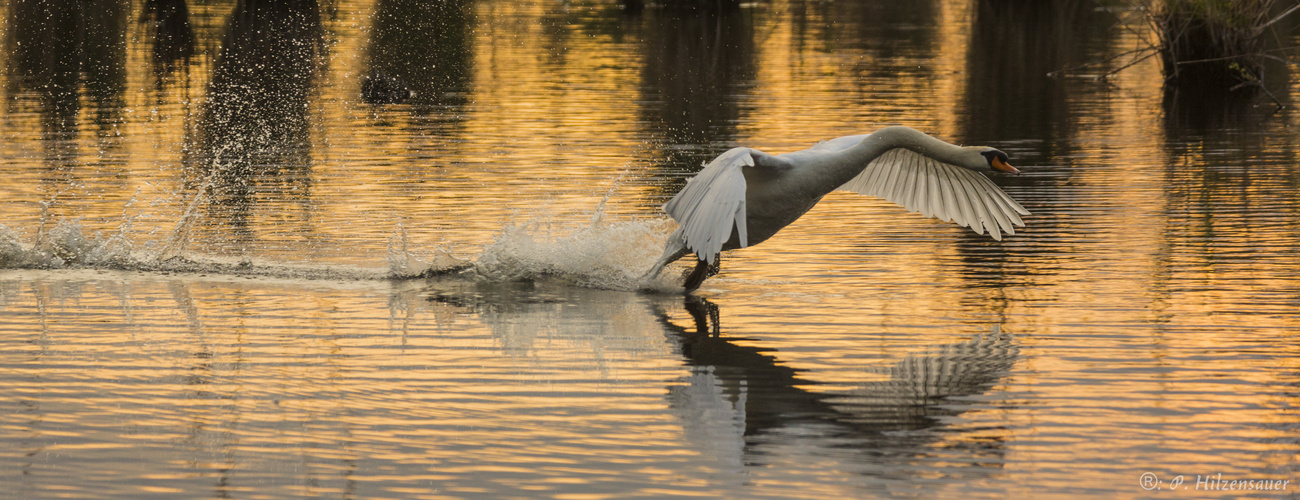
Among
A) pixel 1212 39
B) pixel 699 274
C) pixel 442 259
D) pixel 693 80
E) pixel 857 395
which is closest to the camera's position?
pixel 857 395

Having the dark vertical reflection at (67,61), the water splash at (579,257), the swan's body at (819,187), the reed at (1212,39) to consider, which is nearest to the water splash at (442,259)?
the water splash at (579,257)

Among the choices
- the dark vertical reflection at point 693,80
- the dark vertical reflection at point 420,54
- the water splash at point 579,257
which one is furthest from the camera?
the dark vertical reflection at point 420,54

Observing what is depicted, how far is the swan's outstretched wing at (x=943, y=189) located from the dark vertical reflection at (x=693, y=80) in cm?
454

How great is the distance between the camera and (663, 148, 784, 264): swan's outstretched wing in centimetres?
902

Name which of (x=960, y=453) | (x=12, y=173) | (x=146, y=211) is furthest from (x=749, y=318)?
(x=12, y=173)

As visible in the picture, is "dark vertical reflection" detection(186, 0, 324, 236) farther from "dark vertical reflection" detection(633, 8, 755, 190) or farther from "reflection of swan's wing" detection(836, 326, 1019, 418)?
"reflection of swan's wing" detection(836, 326, 1019, 418)

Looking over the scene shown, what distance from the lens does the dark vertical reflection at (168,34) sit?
110 feet

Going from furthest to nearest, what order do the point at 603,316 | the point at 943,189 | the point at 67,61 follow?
the point at 67,61, the point at 943,189, the point at 603,316

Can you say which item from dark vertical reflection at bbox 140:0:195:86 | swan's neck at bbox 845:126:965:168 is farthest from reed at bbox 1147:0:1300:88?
dark vertical reflection at bbox 140:0:195:86

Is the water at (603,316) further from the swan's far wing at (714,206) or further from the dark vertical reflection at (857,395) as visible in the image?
the swan's far wing at (714,206)

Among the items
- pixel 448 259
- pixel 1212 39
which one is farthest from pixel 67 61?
pixel 448 259

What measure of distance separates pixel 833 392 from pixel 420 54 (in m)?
29.9

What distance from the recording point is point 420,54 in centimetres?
3703

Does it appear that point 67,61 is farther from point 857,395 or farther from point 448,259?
point 857,395
